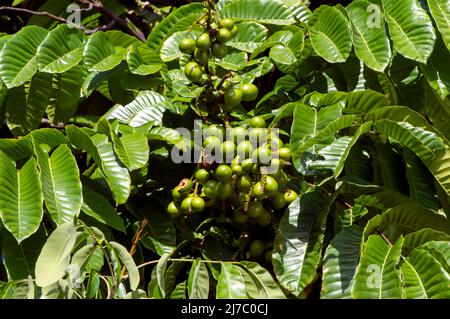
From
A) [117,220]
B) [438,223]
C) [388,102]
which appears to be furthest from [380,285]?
[117,220]

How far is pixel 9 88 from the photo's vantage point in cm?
160

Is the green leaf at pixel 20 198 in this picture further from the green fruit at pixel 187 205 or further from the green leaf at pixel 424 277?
the green leaf at pixel 424 277

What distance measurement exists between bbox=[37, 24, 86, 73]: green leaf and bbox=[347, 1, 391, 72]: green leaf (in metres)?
0.61

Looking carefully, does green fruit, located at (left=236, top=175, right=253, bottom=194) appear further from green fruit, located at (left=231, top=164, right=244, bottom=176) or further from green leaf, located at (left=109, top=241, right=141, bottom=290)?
green leaf, located at (left=109, top=241, right=141, bottom=290)

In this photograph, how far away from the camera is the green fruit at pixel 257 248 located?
1.58 m

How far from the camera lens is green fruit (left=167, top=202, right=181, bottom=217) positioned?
5.04ft

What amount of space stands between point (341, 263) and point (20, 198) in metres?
0.62

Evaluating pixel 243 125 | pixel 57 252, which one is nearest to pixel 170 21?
pixel 243 125

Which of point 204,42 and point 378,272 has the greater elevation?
point 204,42

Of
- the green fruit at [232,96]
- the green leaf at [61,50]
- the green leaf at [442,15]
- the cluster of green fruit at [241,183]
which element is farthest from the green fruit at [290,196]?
the green leaf at [61,50]

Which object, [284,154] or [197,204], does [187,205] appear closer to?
[197,204]

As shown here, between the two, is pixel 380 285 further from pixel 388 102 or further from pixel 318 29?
pixel 318 29

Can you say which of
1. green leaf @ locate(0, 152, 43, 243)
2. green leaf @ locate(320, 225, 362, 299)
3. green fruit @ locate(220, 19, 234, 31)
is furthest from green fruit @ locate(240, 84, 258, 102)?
green leaf @ locate(0, 152, 43, 243)

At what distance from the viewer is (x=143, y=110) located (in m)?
1.69
